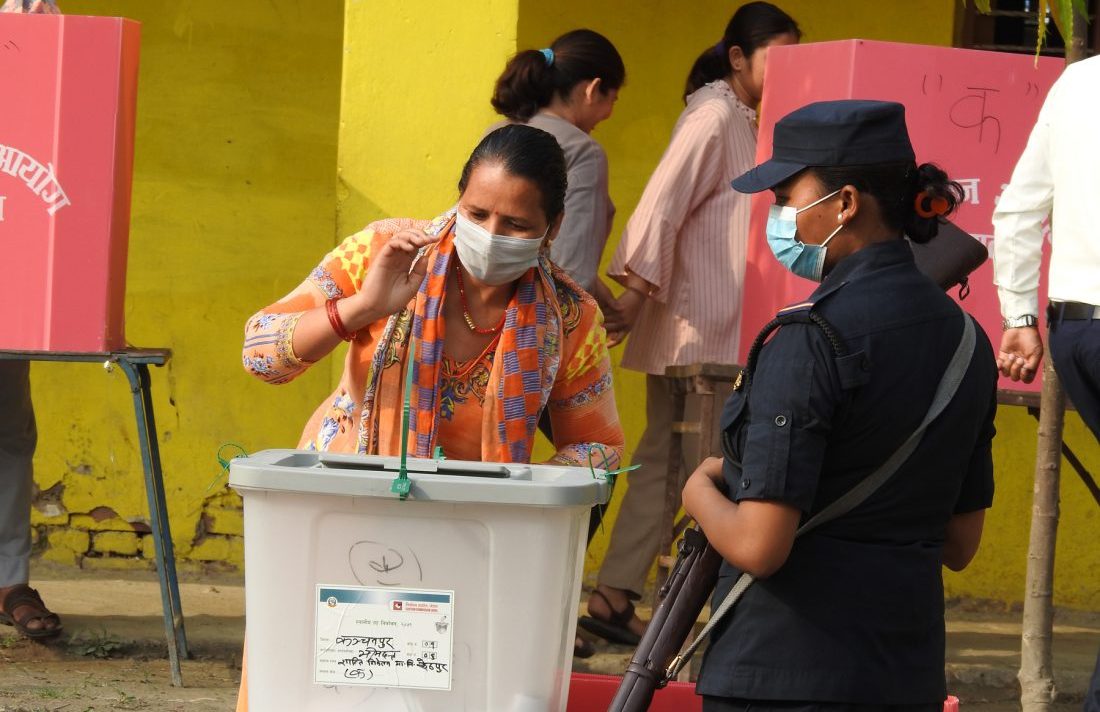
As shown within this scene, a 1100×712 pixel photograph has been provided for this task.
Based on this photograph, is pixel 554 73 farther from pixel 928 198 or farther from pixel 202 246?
pixel 928 198

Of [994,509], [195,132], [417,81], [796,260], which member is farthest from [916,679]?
[195,132]

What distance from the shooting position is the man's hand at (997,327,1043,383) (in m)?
3.57

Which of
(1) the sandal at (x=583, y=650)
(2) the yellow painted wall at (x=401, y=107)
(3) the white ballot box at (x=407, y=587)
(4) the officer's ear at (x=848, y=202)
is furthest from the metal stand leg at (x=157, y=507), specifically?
(4) the officer's ear at (x=848, y=202)

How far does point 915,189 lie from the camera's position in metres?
2.37

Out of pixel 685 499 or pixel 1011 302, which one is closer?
pixel 685 499

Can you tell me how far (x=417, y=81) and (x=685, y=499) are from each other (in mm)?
2271

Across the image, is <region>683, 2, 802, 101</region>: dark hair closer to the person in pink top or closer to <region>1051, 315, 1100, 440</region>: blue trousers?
the person in pink top

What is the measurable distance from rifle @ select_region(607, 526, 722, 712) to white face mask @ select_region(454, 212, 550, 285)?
0.65m

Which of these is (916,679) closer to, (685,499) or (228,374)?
(685,499)

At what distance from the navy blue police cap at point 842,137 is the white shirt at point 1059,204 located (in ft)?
4.08

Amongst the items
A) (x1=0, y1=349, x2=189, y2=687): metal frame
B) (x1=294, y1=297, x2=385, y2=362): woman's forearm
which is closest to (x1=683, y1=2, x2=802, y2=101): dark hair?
(x1=0, y1=349, x2=189, y2=687): metal frame

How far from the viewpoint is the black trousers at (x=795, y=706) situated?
2262 mm

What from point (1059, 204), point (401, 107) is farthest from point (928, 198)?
point (401, 107)

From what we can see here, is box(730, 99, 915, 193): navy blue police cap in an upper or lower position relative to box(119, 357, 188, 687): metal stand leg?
upper
